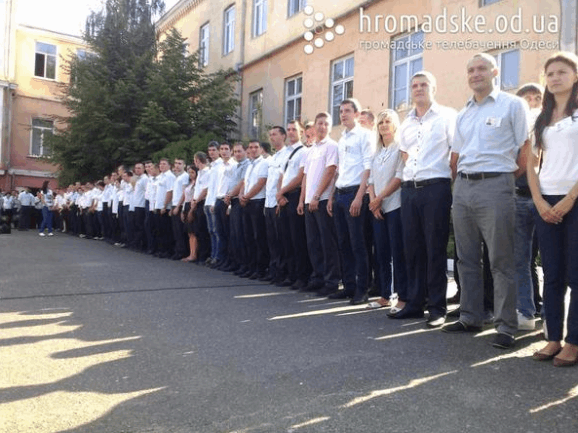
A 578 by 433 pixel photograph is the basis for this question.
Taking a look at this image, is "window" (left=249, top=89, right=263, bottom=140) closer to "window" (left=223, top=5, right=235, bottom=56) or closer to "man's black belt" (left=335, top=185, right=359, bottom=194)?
"window" (left=223, top=5, right=235, bottom=56)

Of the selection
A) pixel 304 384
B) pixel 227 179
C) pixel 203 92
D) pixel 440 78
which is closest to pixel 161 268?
pixel 227 179

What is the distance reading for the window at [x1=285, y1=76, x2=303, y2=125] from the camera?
20.3 m

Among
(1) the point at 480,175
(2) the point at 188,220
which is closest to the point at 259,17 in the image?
(2) the point at 188,220

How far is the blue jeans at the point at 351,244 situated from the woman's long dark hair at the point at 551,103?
2.54m

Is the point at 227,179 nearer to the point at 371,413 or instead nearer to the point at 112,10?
the point at 371,413

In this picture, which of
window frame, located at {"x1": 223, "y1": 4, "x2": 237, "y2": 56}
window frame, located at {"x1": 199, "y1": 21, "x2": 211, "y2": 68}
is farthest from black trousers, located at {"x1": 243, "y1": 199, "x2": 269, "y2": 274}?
window frame, located at {"x1": 199, "y1": 21, "x2": 211, "y2": 68}

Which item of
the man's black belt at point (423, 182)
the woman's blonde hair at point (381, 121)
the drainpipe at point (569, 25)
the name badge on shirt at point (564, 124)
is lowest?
the man's black belt at point (423, 182)

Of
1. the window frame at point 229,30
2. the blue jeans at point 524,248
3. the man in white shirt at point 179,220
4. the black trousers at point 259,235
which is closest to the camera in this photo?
the blue jeans at point 524,248

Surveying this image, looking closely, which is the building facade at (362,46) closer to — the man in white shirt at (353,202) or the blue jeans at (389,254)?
the man in white shirt at (353,202)

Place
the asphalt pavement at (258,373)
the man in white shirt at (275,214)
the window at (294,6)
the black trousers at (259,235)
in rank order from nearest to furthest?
the asphalt pavement at (258,373)
the man in white shirt at (275,214)
the black trousers at (259,235)
the window at (294,6)

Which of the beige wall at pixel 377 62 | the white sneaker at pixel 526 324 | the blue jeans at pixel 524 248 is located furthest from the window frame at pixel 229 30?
the white sneaker at pixel 526 324

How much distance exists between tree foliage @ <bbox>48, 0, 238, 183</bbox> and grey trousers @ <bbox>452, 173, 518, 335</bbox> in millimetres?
15212

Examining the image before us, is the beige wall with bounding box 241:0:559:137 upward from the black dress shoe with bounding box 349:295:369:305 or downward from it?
upward

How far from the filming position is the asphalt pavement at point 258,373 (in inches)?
117
